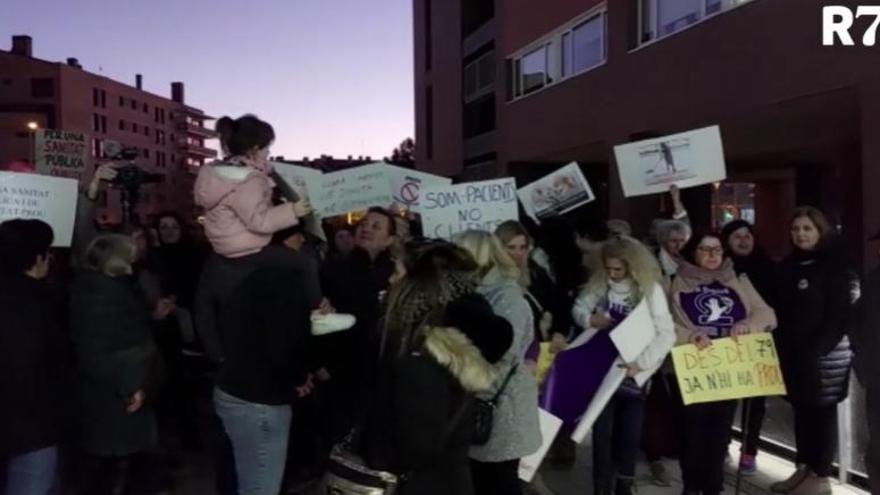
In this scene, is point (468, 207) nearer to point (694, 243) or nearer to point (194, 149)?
point (694, 243)

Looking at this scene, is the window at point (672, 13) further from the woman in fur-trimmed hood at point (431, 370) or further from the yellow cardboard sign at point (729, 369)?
the woman in fur-trimmed hood at point (431, 370)

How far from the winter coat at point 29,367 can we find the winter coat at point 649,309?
3136 millimetres

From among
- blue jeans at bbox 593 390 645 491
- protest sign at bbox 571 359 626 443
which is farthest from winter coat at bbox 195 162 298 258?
blue jeans at bbox 593 390 645 491

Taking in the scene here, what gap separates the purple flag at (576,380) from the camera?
5762mm

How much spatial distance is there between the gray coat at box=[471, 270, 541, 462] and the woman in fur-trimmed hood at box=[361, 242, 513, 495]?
1.88ft

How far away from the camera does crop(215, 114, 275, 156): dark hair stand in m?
4.48

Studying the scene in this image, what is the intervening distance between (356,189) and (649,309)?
2.91m

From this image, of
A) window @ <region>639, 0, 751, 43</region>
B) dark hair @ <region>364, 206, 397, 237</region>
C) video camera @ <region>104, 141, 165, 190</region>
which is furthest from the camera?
window @ <region>639, 0, 751, 43</region>

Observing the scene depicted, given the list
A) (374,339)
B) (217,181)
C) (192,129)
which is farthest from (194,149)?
(374,339)

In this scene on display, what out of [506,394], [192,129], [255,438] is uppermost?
[192,129]

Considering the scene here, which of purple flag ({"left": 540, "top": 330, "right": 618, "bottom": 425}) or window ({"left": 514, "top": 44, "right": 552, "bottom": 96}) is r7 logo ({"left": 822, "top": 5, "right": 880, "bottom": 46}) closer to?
purple flag ({"left": 540, "top": 330, "right": 618, "bottom": 425})

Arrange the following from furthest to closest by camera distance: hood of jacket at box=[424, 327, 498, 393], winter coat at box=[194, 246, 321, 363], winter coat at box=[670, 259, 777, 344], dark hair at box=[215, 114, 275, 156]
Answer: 1. winter coat at box=[670, 259, 777, 344]
2. dark hair at box=[215, 114, 275, 156]
3. winter coat at box=[194, 246, 321, 363]
4. hood of jacket at box=[424, 327, 498, 393]

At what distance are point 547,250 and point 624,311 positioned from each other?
1.04 m

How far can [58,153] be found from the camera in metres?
7.29
